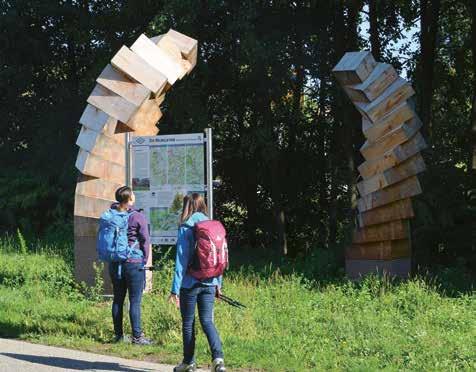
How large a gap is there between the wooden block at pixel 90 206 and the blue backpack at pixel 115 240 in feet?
11.6

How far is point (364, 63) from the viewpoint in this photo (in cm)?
1335

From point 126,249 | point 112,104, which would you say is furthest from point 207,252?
point 112,104

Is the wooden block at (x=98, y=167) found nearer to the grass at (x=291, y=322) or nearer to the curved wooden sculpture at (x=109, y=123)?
the curved wooden sculpture at (x=109, y=123)

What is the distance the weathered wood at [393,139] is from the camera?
1271 centimetres

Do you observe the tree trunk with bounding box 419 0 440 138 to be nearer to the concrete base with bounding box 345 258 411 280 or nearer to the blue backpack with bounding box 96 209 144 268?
the concrete base with bounding box 345 258 411 280

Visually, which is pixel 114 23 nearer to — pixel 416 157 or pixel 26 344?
pixel 416 157

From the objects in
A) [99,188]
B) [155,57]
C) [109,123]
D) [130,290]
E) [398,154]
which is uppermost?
[155,57]

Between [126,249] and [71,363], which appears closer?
[71,363]

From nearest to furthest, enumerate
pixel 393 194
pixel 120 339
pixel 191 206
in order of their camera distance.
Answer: pixel 191 206 < pixel 120 339 < pixel 393 194

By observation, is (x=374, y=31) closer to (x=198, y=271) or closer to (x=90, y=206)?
(x=90, y=206)

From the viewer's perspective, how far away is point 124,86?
464 inches

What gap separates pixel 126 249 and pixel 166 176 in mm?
1335

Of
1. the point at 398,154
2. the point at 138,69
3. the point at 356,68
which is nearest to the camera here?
the point at 138,69

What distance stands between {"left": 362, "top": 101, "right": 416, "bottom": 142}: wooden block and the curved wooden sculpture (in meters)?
3.65
